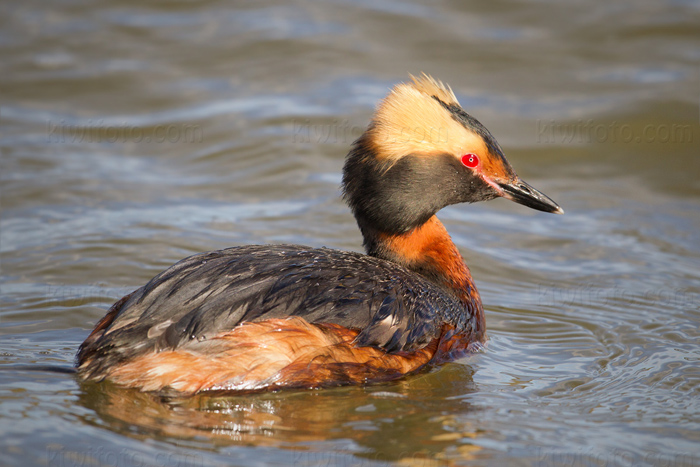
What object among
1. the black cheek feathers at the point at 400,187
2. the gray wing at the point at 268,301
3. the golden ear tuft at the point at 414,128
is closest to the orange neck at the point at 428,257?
the black cheek feathers at the point at 400,187

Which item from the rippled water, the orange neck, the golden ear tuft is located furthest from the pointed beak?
the rippled water

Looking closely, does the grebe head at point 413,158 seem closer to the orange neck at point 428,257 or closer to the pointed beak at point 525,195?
the orange neck at point 428,257

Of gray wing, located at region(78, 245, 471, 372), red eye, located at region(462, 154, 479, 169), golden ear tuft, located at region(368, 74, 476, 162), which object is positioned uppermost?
golden ear tuft, located at region(368, 74, 476, 162)

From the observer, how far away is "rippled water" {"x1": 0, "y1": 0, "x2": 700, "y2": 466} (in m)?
4.82

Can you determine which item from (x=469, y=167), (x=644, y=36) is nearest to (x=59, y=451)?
(x=469, y=167)

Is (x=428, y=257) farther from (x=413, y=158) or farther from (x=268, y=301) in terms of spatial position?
(x=268, y=301)

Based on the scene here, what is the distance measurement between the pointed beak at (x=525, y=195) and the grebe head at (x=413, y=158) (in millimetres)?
250

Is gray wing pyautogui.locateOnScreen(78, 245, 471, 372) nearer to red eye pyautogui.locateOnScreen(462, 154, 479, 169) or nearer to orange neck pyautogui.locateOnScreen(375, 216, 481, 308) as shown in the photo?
orange neck pyautogui.locateOnScreen(375, 216, 481, 308)

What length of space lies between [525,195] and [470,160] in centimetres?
54

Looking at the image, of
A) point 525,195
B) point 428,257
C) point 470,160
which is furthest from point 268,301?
point 525,195

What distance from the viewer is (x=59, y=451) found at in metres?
4.48

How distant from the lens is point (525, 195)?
6527mm

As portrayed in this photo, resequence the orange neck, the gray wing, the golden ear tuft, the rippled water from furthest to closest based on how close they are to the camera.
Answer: the orange neck → the golden ear tuft → the gray wing → the rippled water

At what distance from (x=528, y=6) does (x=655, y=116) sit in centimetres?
307
